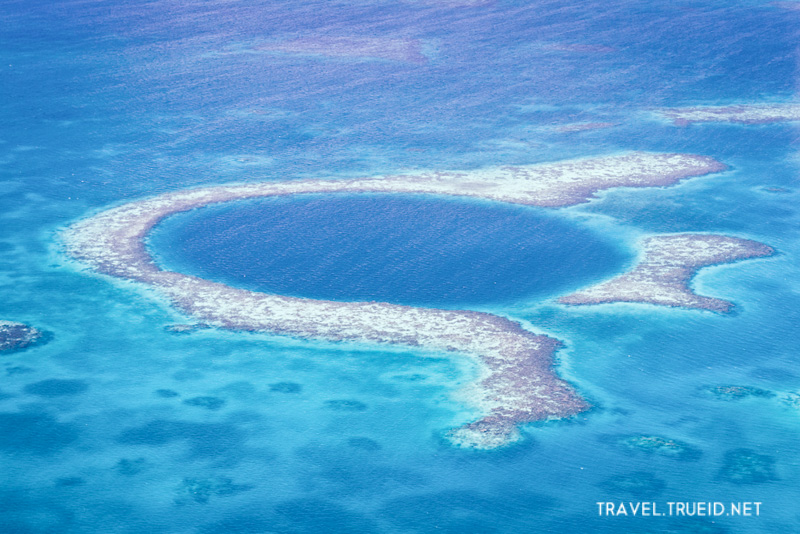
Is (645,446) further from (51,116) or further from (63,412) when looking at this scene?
(51,116)

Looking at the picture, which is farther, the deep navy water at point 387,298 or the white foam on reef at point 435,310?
the white foam on reef at point 435,310

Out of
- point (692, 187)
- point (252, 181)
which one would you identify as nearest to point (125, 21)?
point (252, 181)

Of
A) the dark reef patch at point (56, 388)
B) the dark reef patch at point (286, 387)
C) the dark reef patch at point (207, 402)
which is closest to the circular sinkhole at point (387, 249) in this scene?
the dark reef patch at point (286, 387)

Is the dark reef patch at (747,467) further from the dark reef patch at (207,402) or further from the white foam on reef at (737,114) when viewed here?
the white foam on reef at (737,114)

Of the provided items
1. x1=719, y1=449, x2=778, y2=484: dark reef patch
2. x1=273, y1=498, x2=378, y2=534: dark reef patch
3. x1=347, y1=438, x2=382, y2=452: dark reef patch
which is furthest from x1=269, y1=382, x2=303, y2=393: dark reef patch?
x1=719, y1=449, x2=778, y2=484: dark reef patch

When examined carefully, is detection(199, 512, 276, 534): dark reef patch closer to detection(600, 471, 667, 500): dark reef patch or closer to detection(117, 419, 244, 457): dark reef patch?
detection(117, 419, 244, 457): dark reef patch
